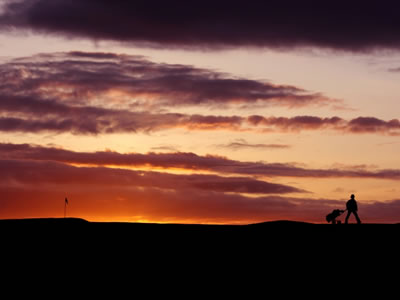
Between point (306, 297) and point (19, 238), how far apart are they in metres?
16.8

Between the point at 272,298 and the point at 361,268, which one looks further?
the point at 361,268

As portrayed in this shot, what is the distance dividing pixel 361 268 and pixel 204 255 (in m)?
8.15

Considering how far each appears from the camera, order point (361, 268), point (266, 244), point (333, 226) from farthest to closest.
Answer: point (333, 226), point (266, 244), point (361, 268)

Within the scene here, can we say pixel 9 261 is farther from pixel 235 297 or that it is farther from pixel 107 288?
pixel 235 297

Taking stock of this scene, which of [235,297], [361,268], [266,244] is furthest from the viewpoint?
[266,244]

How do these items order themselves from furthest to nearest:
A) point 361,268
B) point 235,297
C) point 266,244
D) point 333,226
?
1. point 333,226
2. point 266,244
3. point 361,268
4. point 235,297

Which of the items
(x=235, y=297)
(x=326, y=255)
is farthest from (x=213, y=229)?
(x=235, y=297)

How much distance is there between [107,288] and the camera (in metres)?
40.5

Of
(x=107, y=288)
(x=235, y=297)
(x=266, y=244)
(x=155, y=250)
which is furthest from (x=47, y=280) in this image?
(x=266, y=244)

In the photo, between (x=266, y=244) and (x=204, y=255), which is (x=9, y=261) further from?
(x=266, y=244)

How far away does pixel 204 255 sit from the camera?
1773 inches

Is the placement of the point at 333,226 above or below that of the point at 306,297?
above

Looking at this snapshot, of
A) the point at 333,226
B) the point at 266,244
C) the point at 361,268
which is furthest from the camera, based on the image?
the point at 333,226

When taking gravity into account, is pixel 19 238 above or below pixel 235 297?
above
